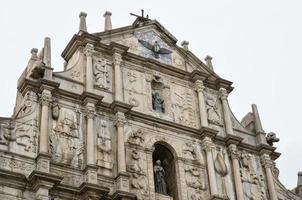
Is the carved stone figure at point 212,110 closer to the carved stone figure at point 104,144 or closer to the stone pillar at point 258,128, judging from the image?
the stone pillar at point 258,128

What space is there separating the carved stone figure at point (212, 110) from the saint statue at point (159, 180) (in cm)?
226

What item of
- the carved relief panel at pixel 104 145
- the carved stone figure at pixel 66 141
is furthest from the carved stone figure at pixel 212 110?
the carved stone figure at pixel 66 141

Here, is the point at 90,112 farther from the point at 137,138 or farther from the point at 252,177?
the point at 252,177

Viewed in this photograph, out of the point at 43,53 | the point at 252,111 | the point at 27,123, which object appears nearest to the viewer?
the point at 27,123

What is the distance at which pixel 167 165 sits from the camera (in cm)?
1552

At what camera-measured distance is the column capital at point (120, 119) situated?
580 inches

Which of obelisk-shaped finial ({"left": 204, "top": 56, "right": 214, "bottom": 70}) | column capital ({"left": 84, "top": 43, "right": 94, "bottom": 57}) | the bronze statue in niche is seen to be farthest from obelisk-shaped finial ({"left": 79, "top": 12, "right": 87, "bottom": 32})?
obelisk-shaped finial ({"left": 204, "top": 56, "right": 214, "bottom": 70})

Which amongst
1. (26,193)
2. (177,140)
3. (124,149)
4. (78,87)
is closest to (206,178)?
(177,140)

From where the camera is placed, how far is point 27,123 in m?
13.7

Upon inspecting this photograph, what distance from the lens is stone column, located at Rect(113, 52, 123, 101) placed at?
1528 cm

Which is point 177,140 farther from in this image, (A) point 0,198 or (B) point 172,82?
(A) point 0,198

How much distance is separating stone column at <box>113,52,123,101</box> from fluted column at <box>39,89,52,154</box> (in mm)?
1730

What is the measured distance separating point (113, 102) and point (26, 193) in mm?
3234

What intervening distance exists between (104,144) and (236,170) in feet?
11.3
